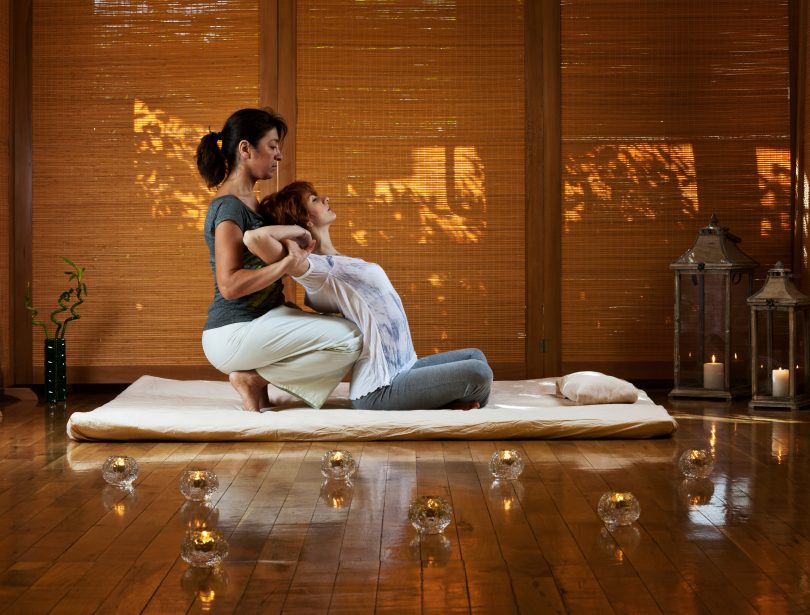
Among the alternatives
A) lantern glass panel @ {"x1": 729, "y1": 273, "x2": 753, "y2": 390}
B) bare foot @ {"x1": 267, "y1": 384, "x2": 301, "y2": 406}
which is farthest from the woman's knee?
lantern glass panel @ {"x1": 729, "y1": 273, "x2": 753, "y2": 390}

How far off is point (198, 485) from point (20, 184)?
3.11 m

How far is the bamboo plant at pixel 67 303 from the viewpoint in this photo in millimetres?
4945

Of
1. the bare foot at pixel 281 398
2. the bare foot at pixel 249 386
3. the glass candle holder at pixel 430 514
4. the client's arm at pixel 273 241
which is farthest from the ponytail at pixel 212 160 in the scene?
the glass candle holder at pixel 430 514

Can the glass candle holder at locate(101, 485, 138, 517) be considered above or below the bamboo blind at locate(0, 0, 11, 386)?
below

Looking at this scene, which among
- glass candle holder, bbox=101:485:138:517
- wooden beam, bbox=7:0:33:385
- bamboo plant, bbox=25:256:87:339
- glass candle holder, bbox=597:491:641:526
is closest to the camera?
glass candle holder, bbox=597:491:641:526

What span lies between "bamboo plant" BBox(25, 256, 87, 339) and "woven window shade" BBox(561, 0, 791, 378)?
2373 millimetres

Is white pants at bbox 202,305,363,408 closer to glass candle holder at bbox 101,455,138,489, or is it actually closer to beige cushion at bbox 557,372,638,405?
beige cushion at bbox 557,372,638,405

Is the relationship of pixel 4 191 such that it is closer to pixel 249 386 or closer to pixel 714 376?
pixel 249 386

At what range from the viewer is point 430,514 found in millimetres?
2242

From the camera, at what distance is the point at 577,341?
527 centimetres

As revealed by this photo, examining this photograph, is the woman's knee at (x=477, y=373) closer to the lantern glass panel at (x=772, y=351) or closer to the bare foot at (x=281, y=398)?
the bare foot at (x=281, y=398)

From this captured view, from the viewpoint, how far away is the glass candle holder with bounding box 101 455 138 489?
282cm

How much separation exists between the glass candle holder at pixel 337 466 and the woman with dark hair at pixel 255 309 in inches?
34.3

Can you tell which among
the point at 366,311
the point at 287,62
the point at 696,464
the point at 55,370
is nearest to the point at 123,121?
the point at 287,62
